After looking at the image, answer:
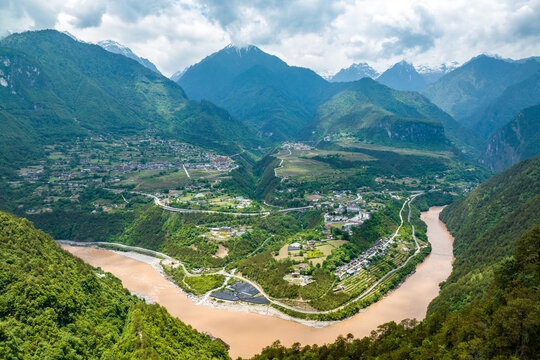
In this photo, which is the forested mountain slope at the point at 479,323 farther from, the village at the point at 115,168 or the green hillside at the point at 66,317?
the village at the point at 115,168

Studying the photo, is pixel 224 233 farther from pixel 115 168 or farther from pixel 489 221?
pixel 115 168

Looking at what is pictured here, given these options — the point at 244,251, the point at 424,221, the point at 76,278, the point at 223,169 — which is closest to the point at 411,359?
the point at 76,278

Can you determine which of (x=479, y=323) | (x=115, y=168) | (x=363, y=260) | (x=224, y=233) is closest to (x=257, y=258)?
(x=224, y=233)

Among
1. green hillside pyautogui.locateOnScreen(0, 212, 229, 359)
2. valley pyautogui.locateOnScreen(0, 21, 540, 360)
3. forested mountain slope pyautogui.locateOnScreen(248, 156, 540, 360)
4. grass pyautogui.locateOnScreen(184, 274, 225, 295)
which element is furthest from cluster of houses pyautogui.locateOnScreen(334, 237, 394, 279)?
green hillside pyautogui.locateOnScreen(0, 212, 229, 359)

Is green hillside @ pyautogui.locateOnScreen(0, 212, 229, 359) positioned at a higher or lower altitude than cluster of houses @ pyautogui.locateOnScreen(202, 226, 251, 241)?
lower

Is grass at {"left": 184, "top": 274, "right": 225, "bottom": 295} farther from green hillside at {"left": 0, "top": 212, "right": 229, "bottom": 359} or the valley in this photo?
green hillside at {"left": 0, "top": 212, "right": 229, "bottom": 359}

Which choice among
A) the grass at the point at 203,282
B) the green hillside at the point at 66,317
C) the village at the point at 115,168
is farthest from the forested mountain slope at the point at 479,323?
the village at the point at 115,168
